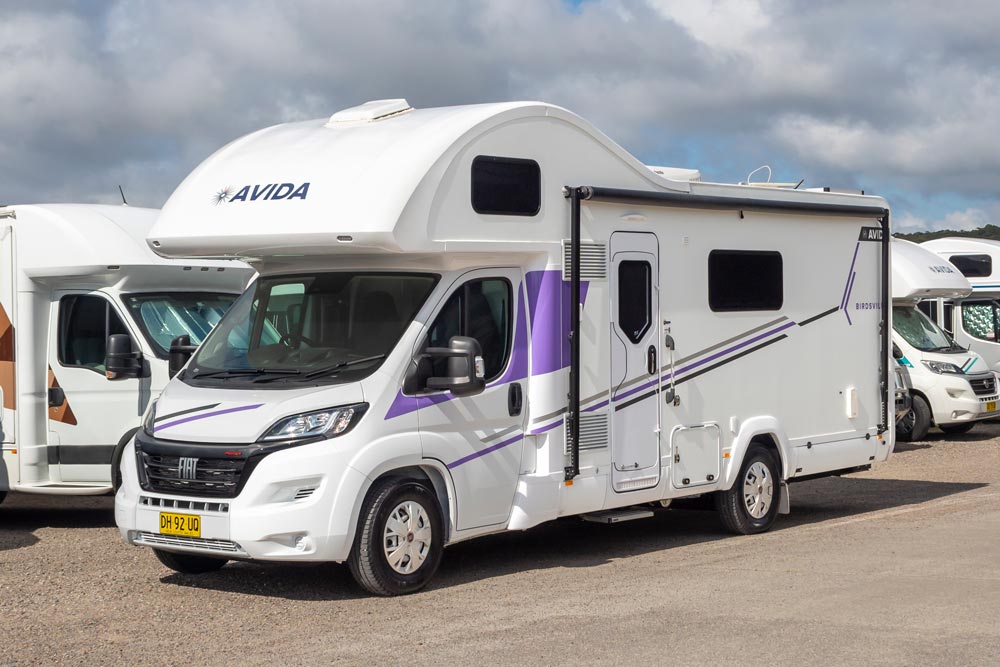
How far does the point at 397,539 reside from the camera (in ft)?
28.7

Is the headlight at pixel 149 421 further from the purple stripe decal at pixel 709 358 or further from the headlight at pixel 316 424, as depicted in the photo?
the purple stripe decal at pixel 709 358

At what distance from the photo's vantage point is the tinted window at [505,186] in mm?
9336

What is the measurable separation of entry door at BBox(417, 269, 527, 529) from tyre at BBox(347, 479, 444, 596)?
0.26 metres

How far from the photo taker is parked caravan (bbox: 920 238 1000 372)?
896 inches

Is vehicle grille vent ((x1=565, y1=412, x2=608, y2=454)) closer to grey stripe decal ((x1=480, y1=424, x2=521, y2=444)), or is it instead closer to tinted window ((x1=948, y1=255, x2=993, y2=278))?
grey stripe decal ((x1=480, y1=424, x2=521, y2=444))

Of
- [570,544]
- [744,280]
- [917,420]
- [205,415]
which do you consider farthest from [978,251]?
[205,415]

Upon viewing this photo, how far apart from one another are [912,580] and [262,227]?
4.76 meters

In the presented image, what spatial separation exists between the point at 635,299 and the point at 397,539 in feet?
9.32

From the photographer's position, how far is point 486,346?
31.0 ft

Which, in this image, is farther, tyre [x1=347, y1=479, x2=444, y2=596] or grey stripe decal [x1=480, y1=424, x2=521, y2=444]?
grey stripe decal [x1=480, y1=424, x2=521, y2=444]

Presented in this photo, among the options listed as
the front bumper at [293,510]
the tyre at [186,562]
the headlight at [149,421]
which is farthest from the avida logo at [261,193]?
the tyre at [186,562]

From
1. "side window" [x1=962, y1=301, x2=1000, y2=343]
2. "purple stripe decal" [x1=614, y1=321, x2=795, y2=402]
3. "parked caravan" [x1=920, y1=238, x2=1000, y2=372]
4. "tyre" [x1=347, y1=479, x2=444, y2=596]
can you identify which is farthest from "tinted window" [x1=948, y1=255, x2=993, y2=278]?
"tyre" [x1=347, y1=479, x2=444, y2=596]

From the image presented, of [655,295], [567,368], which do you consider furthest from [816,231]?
[567,368]

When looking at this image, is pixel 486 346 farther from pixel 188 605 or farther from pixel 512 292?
pixel 188 605
